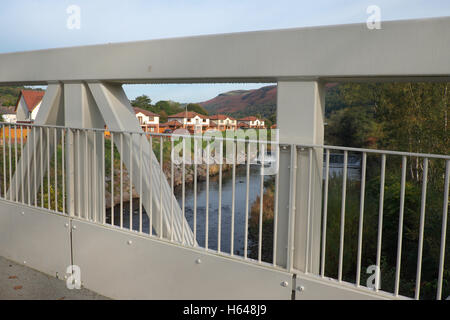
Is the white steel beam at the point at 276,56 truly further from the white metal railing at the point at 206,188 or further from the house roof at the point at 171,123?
the house roof at the point at 171,123

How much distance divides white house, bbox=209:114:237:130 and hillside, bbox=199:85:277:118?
0.17ft

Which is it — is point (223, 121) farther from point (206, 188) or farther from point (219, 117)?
point (206, 188)

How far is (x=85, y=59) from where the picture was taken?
3.56 metres

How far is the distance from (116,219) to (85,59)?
9392 mm

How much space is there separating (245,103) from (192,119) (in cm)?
104

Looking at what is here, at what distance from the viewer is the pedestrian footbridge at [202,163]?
7.41ft

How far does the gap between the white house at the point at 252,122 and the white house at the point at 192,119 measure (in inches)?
15.5

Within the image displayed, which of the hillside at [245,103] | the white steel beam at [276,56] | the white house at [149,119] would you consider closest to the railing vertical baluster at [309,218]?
the white steel beam at [276,56]

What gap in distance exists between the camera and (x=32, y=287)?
3.60m

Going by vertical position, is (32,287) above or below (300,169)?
below

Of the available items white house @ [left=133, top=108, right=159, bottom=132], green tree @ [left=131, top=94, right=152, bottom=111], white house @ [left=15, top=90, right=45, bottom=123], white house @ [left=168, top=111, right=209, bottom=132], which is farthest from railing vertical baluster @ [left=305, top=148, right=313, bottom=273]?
white house @ [left=15, top=90, right=45, bottom=123]

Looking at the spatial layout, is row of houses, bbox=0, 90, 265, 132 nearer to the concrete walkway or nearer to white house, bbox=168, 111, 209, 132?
white house, bbox=168, 111, 209, 132

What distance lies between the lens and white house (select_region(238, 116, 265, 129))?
380 centimetres

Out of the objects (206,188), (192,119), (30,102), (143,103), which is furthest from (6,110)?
(206,188)
